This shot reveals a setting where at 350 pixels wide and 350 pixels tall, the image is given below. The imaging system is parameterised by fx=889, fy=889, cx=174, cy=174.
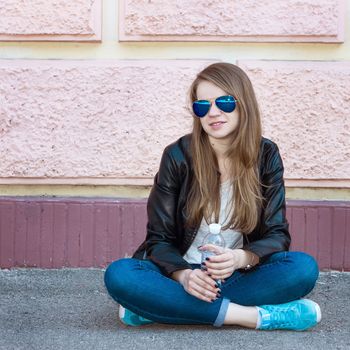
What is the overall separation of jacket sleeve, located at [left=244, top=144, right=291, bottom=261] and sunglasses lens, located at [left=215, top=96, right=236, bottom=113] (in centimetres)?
28

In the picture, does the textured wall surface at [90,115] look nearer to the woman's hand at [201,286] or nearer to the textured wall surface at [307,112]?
the textured wall surface at [307,112]

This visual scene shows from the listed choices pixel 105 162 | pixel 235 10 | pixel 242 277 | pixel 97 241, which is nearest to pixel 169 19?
pixel 235 10

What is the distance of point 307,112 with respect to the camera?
447 cm

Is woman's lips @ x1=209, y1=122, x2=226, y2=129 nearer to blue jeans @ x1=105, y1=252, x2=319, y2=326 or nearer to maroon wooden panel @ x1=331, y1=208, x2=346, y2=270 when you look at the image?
blue jeans @ x1=105, y1=252, x2=319, y2=326

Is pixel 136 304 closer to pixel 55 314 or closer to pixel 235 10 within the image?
pixel 55 314

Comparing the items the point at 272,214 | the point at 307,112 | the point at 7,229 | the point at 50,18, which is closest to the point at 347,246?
the point at 307,112

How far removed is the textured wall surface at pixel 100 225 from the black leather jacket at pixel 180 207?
973mm

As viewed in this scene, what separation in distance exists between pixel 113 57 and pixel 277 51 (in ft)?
2.73

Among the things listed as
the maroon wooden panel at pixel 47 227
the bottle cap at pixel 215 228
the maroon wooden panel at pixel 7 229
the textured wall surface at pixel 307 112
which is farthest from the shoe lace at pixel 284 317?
the maroon wooden panel at pixel 7 229

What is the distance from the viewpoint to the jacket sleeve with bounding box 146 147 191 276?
3336mm

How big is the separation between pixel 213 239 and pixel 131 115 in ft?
4.45

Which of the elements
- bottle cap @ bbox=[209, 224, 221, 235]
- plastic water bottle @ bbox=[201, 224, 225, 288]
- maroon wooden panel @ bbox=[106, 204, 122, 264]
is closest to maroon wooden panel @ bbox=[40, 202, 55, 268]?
maroon wooden panel @ bbox=[106, 204, 122, 264]

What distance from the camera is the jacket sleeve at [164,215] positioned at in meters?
3.34

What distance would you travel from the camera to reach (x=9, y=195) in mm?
4543
